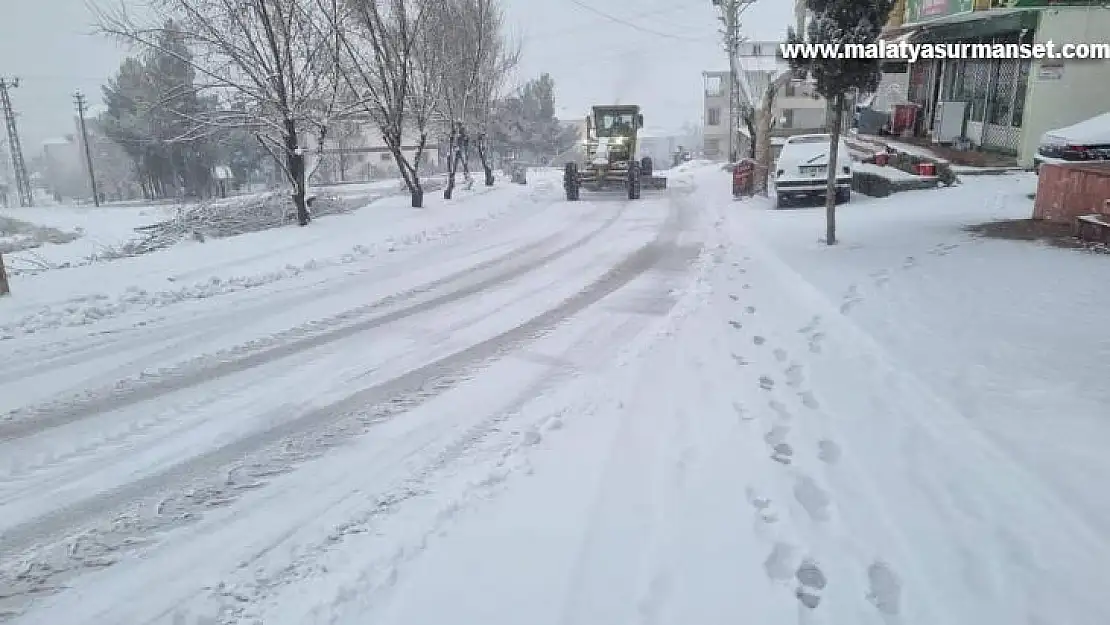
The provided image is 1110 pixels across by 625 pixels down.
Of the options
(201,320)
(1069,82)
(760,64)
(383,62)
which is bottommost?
(201,320)

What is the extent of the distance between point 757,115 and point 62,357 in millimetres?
19542

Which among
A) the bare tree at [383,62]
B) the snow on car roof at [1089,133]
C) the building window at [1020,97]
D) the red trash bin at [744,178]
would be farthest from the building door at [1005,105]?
the bare tree at [383,62]

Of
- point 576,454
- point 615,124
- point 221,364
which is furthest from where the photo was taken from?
point 615,124

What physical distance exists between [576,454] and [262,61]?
511 inches

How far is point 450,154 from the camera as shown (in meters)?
21.7

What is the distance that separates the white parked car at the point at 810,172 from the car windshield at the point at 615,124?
328 inches

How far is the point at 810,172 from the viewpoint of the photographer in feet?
48.1

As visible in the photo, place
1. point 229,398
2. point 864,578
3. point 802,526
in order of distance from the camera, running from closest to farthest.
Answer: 1. point 864,578
2. point 802,526
3. point 229,398

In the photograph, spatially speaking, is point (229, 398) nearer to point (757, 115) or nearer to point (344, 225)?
point (344, 225)

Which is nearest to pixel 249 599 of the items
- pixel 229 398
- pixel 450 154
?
pixel 229 398

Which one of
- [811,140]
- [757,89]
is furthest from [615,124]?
[757,89]

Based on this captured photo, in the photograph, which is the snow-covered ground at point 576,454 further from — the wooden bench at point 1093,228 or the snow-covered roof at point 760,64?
the snow-covered roof at point 760,64

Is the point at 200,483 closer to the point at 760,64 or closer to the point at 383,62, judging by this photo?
the point at 383,62

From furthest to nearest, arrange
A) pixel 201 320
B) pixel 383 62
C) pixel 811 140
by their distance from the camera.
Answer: pixel 383 62
pixel 811 140
pixel 201 320
